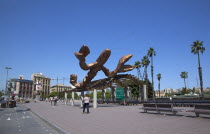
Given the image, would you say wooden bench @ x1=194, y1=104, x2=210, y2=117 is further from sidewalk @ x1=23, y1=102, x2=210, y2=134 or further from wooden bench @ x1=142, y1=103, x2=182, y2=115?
wooden bench @ x1=142, y1=103, x2=182, y2=115

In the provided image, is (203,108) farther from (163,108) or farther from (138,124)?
(138,124)

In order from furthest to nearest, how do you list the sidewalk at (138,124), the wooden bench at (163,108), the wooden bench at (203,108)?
the wooden bench at (163,108), the wooden bench at (203,108), the sidewalk at (138,124)

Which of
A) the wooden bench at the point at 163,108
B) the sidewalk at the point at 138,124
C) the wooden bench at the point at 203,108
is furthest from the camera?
the wooden bench at the point at 163,108

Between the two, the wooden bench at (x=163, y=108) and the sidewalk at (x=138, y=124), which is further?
the wooden bench at (x=163, y=108)

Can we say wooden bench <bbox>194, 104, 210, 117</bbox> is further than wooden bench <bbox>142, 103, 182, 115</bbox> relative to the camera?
No

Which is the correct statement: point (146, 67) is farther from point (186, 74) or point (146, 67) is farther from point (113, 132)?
point (113, 132)

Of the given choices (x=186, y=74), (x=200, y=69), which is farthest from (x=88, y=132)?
(x=186, y=74)

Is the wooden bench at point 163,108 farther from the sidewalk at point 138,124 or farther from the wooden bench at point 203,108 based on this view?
the wooden bench at point 203,108

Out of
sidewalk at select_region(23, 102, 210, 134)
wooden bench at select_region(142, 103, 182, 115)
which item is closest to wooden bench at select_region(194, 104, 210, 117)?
sidewalk at select_region(23, 102, 210, 134)

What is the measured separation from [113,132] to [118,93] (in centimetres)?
2760

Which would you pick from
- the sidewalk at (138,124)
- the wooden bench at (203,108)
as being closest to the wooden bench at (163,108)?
the sidewalk at (138,124)

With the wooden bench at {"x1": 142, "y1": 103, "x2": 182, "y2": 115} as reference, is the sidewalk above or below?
below

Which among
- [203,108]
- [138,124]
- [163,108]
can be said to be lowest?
[138,124]

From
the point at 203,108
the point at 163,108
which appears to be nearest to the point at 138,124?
the point at 203,108
